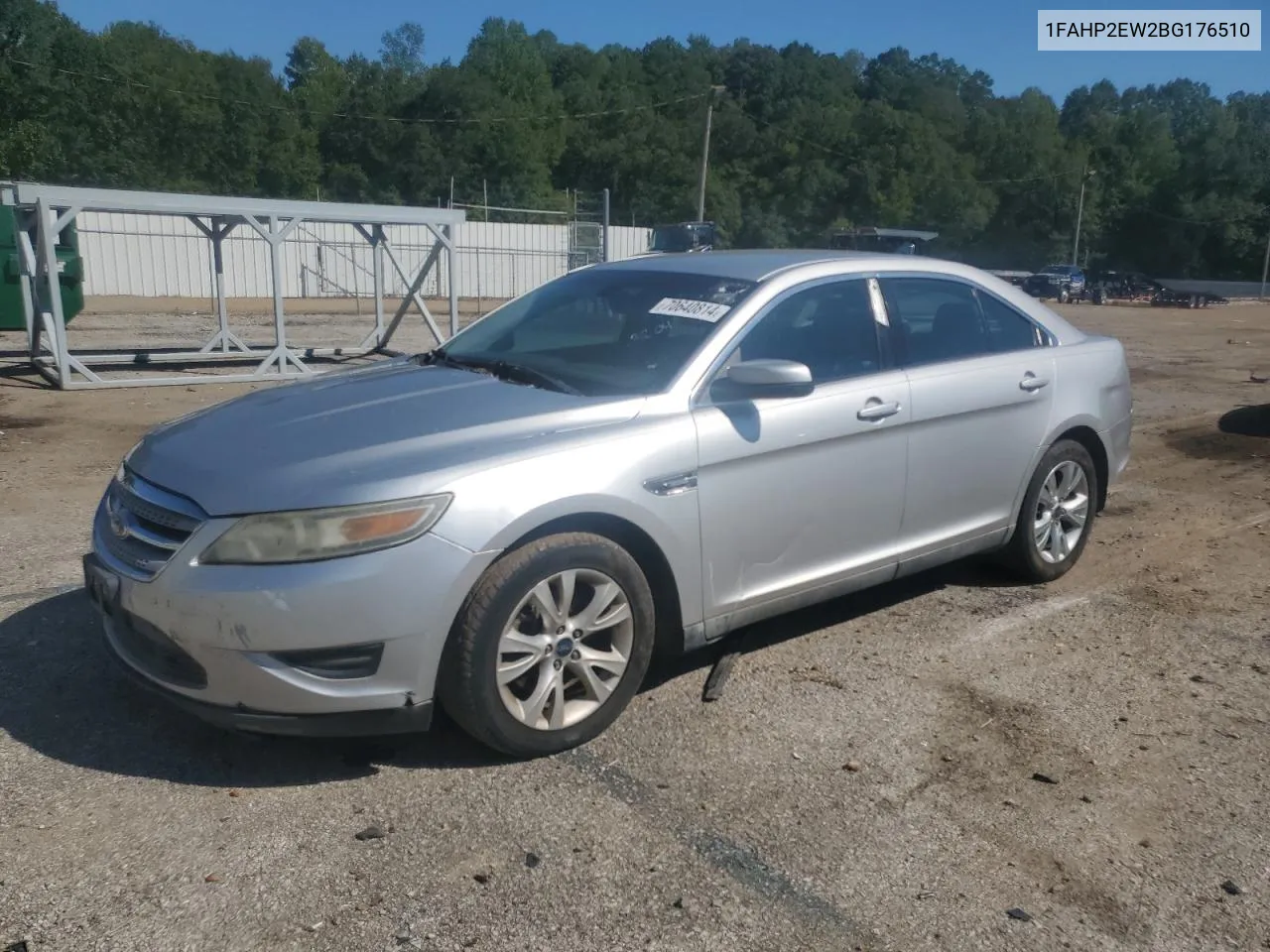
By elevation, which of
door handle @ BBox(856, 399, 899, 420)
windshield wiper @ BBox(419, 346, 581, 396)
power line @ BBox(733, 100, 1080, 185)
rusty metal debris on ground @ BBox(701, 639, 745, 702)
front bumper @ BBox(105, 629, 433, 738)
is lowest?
rusty metal debris on ground @ BBox(701, 639, 745, 702)

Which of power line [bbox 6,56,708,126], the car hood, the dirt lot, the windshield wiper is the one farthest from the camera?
power line [bbox 6,56,708,126]

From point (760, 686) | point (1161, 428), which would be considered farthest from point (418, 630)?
point (1161, 428)

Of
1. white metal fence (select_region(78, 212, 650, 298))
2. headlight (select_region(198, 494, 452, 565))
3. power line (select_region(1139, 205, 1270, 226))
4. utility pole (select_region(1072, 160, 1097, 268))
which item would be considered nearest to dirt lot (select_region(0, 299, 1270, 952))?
headlight (select_region(198, 494, 452, 565))

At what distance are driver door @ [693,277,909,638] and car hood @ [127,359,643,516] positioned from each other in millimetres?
465

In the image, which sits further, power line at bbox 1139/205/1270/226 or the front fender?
power line at bbox 1139/205/1270/226

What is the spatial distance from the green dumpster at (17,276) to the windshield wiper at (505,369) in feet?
37.6

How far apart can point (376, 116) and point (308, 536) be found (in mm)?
69670

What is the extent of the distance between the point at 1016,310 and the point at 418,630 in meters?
3.45

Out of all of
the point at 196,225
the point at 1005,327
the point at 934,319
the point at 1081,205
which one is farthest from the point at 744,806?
the point at 1081,205

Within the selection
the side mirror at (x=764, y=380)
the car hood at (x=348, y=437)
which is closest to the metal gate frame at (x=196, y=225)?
the car hood at (x=348, y=437)

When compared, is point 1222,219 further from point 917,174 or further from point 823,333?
point 823,333

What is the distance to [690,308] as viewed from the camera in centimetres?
434

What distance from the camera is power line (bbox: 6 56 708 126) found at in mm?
55031

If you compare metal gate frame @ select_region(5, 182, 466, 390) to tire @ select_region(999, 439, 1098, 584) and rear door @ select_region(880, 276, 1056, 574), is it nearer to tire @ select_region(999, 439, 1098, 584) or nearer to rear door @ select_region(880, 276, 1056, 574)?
rear door @ select_region(880, 276, 1056, 574)
